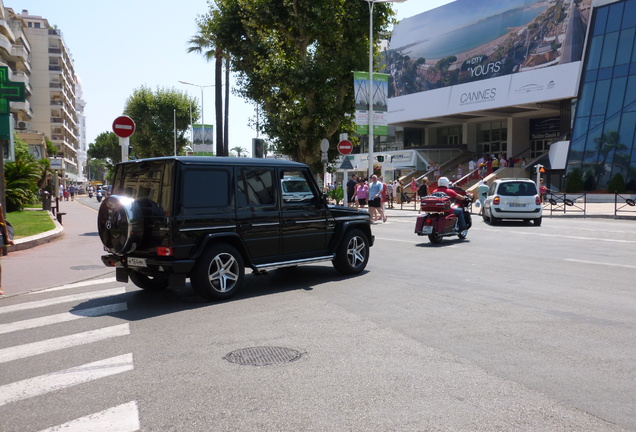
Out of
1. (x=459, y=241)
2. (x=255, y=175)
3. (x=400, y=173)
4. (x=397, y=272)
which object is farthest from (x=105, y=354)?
(x=400, y=173)

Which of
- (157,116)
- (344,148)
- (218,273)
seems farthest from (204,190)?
(157,116)

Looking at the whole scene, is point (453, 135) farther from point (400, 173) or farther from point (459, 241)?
point (459, 241)

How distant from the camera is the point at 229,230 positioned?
8070 mm

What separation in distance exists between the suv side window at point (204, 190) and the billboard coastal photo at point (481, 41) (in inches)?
1602

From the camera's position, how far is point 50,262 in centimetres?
1254

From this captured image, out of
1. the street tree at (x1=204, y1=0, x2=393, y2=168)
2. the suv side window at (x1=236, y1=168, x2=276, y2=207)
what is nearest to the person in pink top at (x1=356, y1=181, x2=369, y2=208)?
the street tree at (x1=204, y1=0, x2=393, y2=168)

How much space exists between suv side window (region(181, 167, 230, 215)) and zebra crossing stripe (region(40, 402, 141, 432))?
3.86 m

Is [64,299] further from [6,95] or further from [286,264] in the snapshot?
[6,95]

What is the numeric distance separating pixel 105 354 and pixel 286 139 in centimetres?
2846

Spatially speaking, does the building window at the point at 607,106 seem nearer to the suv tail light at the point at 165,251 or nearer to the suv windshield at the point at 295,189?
the suv windshield at the point at 295,189

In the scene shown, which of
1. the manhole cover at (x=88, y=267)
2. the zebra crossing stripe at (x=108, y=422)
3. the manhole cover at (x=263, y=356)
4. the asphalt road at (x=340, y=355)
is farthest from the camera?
the manhole cover at (x=88, y=267)

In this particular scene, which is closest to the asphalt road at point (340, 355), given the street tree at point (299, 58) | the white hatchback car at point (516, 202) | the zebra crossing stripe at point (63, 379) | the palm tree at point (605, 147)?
the zebra crossing stripe at point (63, 379)

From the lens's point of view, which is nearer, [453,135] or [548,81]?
[548,81]

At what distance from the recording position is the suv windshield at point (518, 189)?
2116 centimetres
